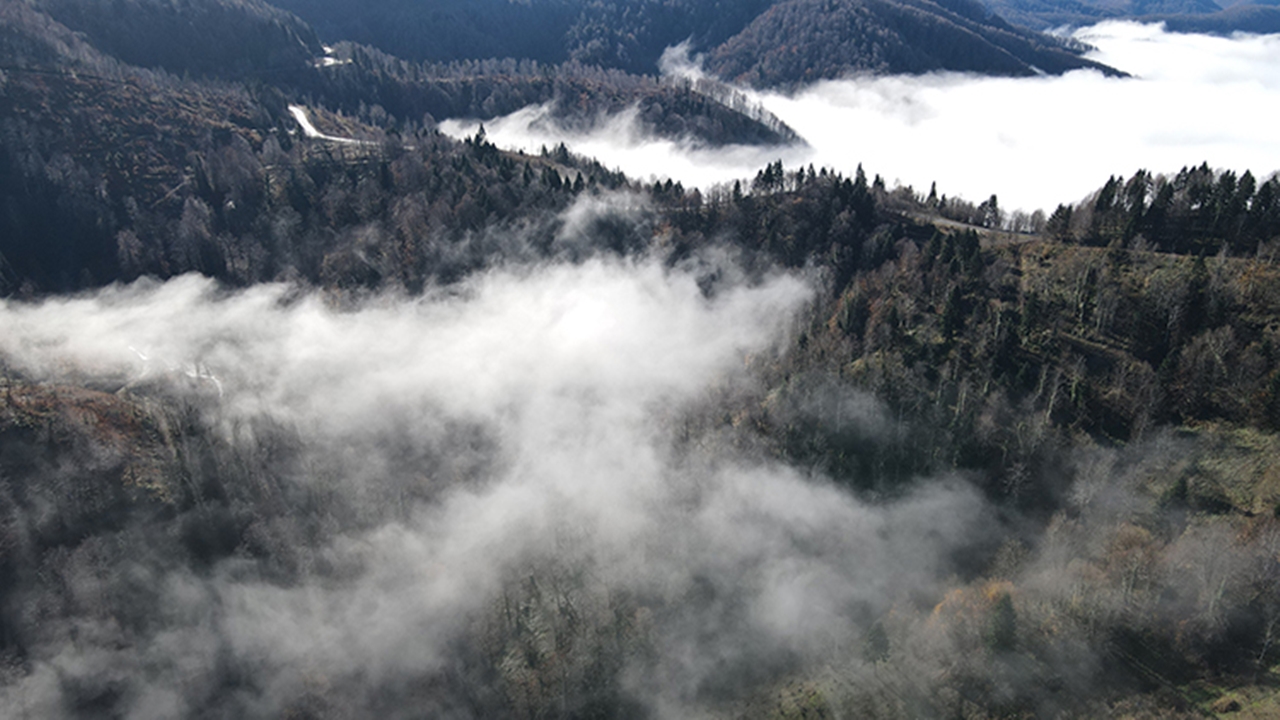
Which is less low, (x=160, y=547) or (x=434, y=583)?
Result: (x=160, y=547)

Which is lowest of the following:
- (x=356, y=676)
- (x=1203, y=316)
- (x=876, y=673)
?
(x=356, y=676)

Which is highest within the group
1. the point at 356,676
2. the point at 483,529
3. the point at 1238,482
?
the point at 1238,482

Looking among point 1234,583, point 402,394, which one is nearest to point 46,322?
point 402,394

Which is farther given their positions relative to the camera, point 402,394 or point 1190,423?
point 402,394

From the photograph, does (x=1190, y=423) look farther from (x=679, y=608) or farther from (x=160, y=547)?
(x=160, y=547)

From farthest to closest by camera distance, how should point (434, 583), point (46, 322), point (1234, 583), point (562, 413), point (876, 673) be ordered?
point (562, 413) → point (46, 322) → point (434, 583) → point (876, 673) → point (1234, 583)

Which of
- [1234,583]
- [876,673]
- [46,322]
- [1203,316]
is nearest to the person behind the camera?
[1234,583]

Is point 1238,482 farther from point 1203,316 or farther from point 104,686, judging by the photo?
point 104,686

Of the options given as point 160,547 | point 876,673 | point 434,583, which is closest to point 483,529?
point 434,583

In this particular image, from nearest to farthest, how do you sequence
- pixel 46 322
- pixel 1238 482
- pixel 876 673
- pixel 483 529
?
pixel 1238 482 < pixel 876 673 < pixel 483 529 < pixel 46 322
